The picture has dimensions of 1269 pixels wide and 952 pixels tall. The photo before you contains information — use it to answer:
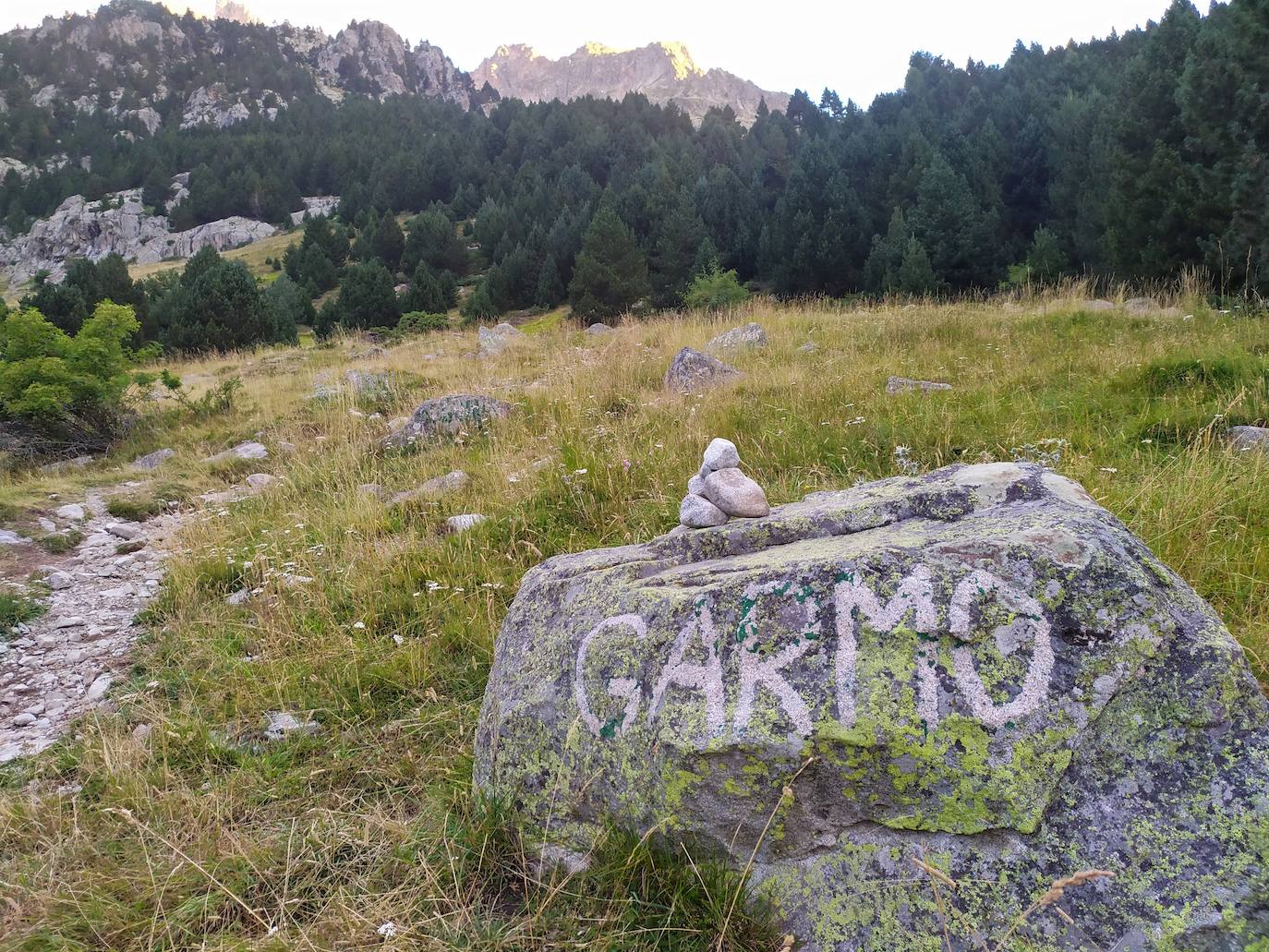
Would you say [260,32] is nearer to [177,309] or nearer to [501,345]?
[177,309]

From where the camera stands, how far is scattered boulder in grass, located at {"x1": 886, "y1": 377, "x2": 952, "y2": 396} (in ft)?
19.6

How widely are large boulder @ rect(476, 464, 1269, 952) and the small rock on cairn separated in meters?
0.51

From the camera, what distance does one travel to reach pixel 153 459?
8844 millimetres

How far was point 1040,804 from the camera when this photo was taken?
57.0 inches

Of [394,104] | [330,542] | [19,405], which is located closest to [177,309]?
[19,405]

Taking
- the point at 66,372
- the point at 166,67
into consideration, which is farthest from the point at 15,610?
the point at 166,67

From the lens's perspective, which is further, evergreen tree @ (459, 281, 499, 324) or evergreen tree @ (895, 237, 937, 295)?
evergreen tree @ (459, 281, 499, 324)

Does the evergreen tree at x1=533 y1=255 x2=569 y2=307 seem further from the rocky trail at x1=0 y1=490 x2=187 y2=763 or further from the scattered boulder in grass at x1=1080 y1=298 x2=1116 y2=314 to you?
the rocky trail at x1=0 y1=490 x2=187 y2=763

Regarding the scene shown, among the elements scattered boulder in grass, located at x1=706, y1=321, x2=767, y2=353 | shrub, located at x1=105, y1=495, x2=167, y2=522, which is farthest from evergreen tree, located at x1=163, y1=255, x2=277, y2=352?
scattered boulder in grass, located at x1=706, y1=321, x2=767, y2=353

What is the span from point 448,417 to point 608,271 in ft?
72.3

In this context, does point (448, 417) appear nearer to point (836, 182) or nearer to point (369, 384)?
point (369, 384)

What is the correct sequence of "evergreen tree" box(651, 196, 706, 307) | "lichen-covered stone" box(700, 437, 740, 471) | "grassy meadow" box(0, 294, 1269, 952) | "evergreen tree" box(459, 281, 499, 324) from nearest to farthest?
"grassy meadow" box(0, 294, 1269, 952) < "lichen-covered stone" box(700, 437, 740, 471) < "evergreen tree" box(459, 281, 499, 324) < "evergreen tree" box(651, 196, 706, 307)

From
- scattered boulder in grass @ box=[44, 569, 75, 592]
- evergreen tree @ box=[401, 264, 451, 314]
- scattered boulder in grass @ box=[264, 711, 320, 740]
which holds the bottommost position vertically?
scattered boulder in grass @ box=[264, 711, 320, 740]

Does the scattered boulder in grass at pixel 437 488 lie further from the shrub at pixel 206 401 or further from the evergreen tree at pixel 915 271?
the evergreen tree at pixel 915 271
